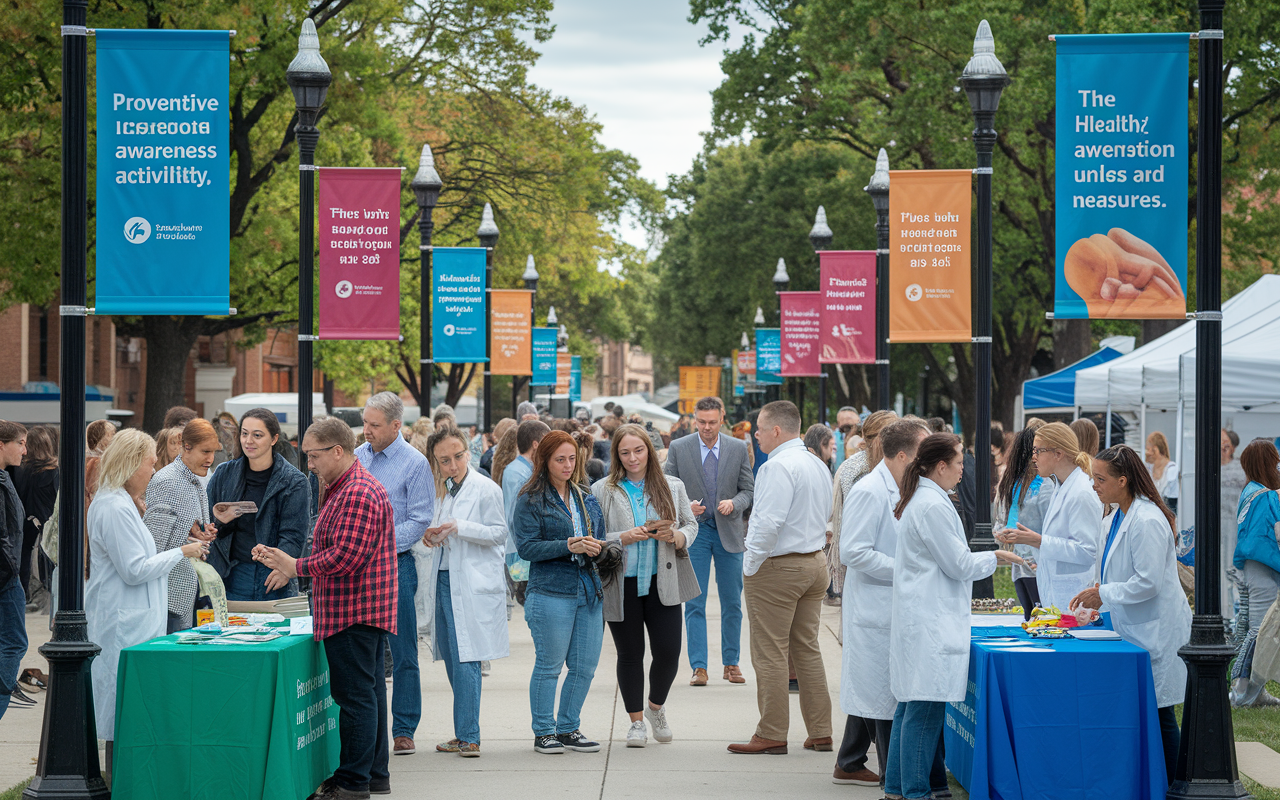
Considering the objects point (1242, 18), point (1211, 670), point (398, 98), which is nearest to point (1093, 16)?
point (1242, 18)

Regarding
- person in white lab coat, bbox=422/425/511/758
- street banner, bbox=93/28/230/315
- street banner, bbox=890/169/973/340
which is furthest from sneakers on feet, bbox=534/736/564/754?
street banner, bbox=890/169/973/340

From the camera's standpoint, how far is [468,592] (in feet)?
27.5

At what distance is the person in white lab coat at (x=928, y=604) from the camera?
21.5 ft

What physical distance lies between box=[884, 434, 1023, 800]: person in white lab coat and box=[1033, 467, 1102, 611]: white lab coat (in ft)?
4.84

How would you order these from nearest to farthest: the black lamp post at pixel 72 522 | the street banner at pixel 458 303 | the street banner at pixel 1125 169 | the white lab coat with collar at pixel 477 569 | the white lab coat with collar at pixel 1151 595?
the black lamp post at pixel 72 522 → the white lab coat with collar at pixel 1151 595 → the street banner at pixel 1125 169 → the white lab coat with collar at pixel 477 569 → the street banner at pixel 458 303

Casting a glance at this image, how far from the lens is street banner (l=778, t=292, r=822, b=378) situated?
20516mm

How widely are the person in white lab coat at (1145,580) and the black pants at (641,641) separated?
2845 millimetres

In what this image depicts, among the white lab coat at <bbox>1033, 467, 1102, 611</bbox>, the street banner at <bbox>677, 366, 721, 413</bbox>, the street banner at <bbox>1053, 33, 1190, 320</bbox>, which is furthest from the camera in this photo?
the street banner at <bbox>677, 366, 721, 413</bbox>

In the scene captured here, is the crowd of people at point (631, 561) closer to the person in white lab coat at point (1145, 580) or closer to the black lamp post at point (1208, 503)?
the person in white lab coat at point (1145, 580)

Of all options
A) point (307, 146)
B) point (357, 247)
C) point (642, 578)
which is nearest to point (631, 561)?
point (642, 578)

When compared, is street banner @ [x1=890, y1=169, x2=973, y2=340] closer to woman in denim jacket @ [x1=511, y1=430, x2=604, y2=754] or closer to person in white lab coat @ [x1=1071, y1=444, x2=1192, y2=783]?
woman in denim jacket @ [x1=511, y1=430, x2=604, y2=754]

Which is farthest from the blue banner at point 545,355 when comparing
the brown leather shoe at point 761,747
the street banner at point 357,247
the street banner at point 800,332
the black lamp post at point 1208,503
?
→ the black lamp post at point 1208,503

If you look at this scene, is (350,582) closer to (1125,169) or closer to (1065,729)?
(1065,729)

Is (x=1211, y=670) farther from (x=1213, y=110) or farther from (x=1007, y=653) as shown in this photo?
(x=1213, y=110)
